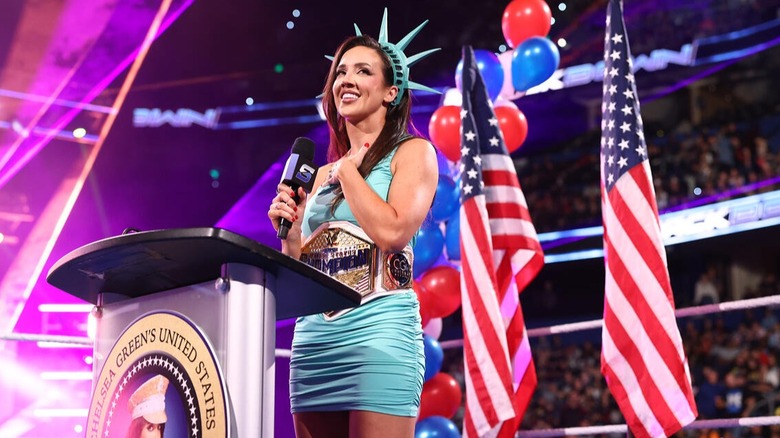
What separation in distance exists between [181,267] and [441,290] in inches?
102

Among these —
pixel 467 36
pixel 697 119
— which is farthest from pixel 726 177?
pixel 467 36

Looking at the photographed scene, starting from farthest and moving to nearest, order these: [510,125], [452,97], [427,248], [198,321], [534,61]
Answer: [452,97] < [510,125] < [534,61] < [427,248] < [198,321]

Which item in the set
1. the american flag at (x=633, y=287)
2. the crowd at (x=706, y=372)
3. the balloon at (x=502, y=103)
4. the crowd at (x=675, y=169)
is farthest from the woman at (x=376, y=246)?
the crowd at (x=675, y=169)

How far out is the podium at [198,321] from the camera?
1052 millimetres

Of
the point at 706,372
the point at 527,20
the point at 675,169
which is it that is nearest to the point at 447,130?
the point at 527,20

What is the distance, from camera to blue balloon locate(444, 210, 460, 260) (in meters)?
3.72

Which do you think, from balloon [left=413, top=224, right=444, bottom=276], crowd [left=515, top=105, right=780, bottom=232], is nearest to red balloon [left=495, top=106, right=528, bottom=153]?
balloon [left=413, top=224, right=444, bottom=276]

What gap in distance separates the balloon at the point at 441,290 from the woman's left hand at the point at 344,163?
211cm

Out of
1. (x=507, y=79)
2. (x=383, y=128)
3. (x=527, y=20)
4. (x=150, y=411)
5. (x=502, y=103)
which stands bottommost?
(x=150, y=411)

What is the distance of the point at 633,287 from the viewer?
9.59 feet

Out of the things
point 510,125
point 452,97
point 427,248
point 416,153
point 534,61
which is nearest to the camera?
point 416,153

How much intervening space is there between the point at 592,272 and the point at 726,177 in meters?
2.59

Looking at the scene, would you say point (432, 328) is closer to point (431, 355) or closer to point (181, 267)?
point (431, 355)

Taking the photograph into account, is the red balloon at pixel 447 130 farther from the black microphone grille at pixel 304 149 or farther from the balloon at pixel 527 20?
the black microphone grille at pixel 304 149
